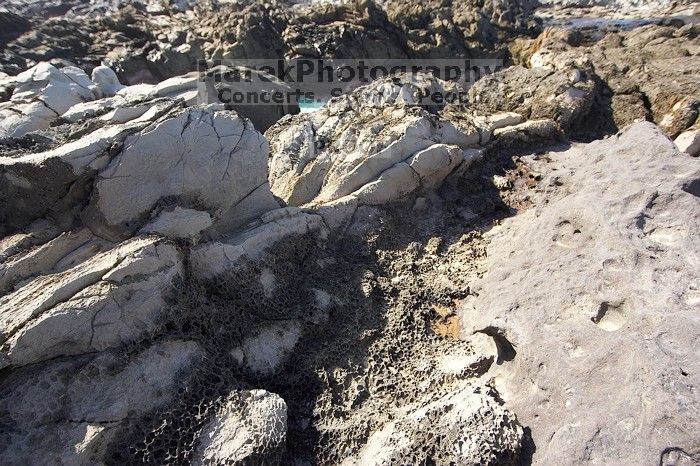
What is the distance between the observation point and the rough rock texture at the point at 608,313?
268 cm

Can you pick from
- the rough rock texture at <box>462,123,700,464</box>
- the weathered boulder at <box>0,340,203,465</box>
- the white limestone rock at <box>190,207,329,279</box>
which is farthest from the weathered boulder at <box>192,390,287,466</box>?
the rough rock texture at <box>462,123,700,464</box>

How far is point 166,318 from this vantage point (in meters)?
3.49

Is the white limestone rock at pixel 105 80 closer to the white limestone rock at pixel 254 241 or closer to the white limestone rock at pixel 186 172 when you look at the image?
the white limestone rock at pixel 186 172

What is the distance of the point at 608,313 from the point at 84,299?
371 cm

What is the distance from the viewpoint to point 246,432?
308 cm

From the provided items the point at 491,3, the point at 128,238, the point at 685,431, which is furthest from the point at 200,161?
the point at 491,3

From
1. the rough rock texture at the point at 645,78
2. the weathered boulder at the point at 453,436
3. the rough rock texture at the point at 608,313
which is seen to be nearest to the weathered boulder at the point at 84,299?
the weathered boulder at the point at 453,436

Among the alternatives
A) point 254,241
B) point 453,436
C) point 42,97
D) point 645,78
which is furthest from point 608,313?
point 42,97

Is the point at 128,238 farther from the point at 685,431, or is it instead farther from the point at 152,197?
the point at 685,431

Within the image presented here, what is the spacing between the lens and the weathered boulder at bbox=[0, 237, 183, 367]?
3.05 metres

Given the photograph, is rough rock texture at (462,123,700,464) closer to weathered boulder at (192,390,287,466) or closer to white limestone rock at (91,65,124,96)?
weathered boulder at (192,390,287,466)

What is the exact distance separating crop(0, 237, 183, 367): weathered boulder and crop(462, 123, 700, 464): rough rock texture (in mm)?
2607

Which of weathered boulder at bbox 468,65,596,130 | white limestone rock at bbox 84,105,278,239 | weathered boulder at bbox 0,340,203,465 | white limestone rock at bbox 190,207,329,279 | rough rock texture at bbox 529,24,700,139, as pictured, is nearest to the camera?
weathered boulder at bbox 0,340,203,465

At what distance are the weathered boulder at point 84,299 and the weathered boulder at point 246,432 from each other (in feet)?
2.88
